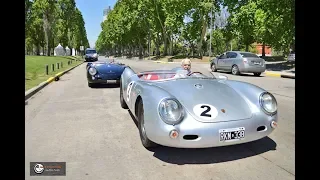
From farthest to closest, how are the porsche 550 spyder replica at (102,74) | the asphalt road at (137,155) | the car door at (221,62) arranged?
the car door at (221,62) < the porsche 550 spyder replica at (102,74) < the asphalt road at (137,155)

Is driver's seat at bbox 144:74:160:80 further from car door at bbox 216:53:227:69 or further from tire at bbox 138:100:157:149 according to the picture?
car door at bbox 216:53:227:69

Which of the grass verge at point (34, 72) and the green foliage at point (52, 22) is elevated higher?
the green foliage at point (52, 22)

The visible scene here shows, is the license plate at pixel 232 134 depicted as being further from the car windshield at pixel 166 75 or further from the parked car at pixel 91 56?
the parked car at pixel 91 56

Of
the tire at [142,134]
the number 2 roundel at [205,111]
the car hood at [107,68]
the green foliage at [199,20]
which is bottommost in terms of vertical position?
the tire at [142,134]

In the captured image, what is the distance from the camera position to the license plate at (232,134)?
10.2 feet

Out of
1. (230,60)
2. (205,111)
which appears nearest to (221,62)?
(230,60)

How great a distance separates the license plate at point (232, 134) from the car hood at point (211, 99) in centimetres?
13

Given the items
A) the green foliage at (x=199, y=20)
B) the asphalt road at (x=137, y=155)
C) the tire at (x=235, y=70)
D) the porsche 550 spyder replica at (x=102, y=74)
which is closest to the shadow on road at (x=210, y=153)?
the asphalt road at (x=137, y=155)

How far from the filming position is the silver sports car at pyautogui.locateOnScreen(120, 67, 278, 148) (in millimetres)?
3121

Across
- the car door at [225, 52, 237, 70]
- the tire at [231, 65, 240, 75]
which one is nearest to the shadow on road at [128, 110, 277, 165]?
the tire at [231, 65, 240, 75]
